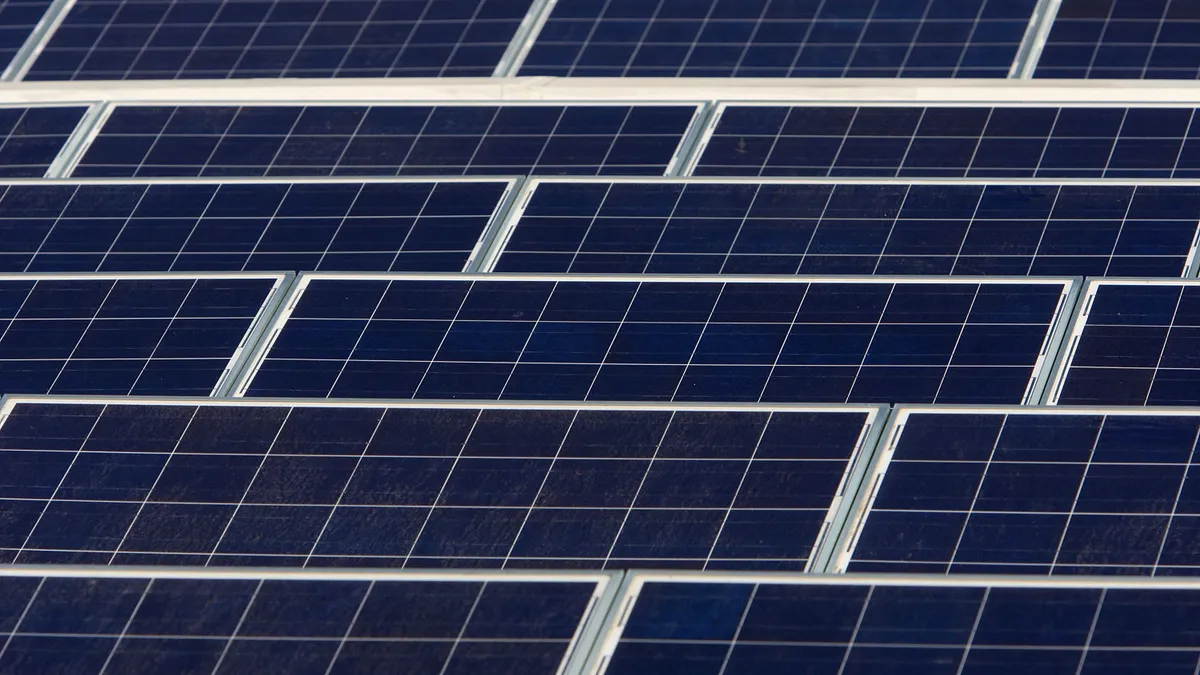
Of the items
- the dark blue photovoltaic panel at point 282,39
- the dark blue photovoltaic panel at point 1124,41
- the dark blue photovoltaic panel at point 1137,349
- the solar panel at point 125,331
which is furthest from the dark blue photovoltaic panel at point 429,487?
the dark blue photovoltaic panel at point 282,39

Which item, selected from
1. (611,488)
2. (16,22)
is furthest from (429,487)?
(16,22)

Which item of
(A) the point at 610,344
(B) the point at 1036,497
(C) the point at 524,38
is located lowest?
(C) the point at 524,38

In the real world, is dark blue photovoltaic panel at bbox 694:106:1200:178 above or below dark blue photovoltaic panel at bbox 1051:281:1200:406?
below

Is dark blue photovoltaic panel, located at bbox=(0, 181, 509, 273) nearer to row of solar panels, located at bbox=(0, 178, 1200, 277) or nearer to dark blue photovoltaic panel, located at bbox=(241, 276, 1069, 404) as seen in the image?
row of solar panels, located at bbox=(0, 178, 1200, 277)

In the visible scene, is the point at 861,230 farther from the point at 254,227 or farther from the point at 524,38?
the point at 524,38

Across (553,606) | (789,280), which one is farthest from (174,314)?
(553,606)

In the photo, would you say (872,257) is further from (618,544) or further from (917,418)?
(618,544)

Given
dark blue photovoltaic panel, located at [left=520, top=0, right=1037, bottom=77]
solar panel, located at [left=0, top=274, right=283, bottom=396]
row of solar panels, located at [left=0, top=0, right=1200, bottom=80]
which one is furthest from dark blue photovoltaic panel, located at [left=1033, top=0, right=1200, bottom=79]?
solar panel, located at [left=0, top=274, right=283, bottom=396]
